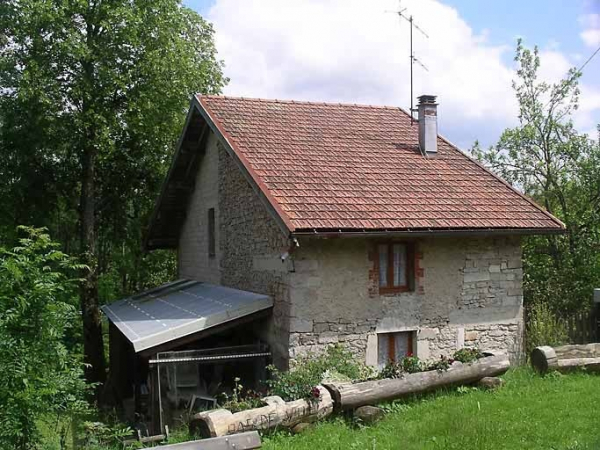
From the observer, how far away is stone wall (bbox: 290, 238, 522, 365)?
1060 cm

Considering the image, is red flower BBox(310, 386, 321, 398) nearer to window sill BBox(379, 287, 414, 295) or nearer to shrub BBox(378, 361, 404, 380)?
shrub BBox(378, 361, 404, 380)

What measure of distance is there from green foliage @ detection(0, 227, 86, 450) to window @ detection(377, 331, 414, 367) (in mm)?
A: 5244

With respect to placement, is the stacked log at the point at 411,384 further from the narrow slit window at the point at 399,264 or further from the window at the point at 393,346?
the narrow slit window at the point at 399,264

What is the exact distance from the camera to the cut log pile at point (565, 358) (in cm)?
1082

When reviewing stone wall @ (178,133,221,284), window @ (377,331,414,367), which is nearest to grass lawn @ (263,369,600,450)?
window @ (377,331,414,367)

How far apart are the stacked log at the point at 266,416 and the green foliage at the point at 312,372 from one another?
193mm

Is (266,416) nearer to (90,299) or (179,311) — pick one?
(179,311)

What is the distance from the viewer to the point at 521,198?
12.8 meters

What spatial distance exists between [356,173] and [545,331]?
4.92 metres

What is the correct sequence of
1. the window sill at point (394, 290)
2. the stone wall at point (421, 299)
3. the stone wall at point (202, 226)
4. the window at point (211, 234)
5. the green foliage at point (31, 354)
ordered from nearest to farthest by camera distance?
1. the green foliage at point (31, 354)
2. the stone wall at point (421, 299)
3. the window sill at point (394, 290)
4. the stone wall at point (202, 226)
5. the window at point (211, 234)

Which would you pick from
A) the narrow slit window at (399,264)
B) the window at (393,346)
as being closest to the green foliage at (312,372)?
the window at (393,346)

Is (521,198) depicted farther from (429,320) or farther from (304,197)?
(304,197)

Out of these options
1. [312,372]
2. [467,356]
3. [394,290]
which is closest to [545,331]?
[467,356]

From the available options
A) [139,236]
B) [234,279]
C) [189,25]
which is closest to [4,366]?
[234,279]
